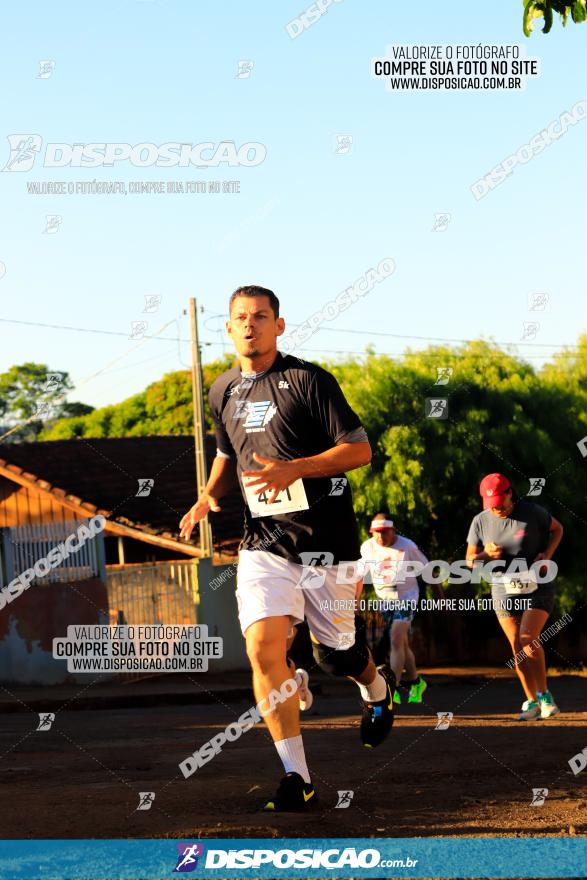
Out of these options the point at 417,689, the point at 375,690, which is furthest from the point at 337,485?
the point at 417,689

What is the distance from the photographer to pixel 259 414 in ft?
20.9

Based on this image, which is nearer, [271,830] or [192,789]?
[271,830]

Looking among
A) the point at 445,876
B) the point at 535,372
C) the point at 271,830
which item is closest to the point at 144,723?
the point at 271,830

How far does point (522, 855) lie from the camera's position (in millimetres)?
4746

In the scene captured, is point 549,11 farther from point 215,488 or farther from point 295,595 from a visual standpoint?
point 295,595

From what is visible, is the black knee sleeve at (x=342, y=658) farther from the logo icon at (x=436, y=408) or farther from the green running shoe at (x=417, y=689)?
the logo icon at (x=436, y=408)

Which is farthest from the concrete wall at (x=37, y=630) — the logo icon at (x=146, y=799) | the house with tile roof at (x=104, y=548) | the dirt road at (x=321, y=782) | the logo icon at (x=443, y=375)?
the logo icon at (x=146, y=799)

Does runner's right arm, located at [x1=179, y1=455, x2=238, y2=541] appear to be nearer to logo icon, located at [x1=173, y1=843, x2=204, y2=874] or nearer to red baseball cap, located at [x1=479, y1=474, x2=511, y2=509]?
logo icon, located at [x1=173, y1=843, x2=204, y2=874]

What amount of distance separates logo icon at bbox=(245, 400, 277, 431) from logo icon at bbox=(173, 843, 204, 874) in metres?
2.19

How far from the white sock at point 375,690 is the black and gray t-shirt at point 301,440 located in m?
1.03

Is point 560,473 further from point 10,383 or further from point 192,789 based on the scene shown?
point 10,383

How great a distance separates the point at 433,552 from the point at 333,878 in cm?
2432

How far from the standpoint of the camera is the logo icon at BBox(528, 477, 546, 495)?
28141 mm

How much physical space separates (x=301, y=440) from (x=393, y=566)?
7.81 meters
